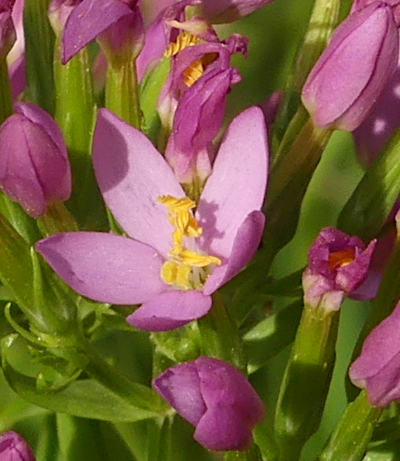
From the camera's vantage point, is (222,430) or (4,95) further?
(4,95)

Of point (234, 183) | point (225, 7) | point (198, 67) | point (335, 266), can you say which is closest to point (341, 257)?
point (335, 266)

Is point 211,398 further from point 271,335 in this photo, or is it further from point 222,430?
point 271,335

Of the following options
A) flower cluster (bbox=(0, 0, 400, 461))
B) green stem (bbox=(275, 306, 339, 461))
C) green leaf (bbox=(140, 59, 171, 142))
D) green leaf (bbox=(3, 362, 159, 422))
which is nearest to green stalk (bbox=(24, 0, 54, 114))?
flower cluster (bbox=(0, 0, 400, 461))

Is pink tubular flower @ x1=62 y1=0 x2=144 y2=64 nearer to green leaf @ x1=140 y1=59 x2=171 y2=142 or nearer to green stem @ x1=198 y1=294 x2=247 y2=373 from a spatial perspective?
green leaf @ x1=140 y1=59 x2=171 y2=142

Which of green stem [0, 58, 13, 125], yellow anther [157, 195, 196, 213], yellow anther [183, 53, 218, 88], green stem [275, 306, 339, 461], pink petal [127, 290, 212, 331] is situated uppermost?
yellow anther [183, 53, 218, 88]

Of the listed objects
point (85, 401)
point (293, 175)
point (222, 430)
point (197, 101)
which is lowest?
point (85, 401)
